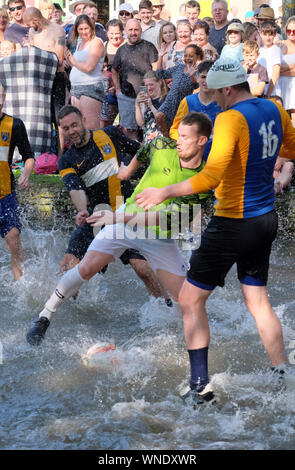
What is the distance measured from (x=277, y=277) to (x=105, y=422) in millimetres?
3811

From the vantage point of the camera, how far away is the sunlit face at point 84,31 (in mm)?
9773

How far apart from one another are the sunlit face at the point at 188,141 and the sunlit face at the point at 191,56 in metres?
3.76

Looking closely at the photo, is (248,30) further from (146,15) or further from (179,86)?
(179,86)

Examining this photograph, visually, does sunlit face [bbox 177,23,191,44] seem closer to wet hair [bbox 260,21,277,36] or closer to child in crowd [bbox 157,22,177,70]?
child in crowd [bbox 157,22,177,70]

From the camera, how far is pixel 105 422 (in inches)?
185

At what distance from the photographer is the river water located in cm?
453

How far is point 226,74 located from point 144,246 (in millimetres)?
1693

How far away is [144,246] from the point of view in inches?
224

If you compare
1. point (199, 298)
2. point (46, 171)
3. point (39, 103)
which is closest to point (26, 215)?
point (46, 171)

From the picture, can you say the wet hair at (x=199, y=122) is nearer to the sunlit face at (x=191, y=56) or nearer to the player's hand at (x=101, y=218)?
the player's hand at (x=101, y=218)

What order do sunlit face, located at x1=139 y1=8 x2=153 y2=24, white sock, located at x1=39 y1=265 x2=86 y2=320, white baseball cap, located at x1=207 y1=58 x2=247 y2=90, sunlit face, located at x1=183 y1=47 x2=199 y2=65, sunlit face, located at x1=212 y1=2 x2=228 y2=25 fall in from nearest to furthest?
white baseball cap, located at x1=207 y1=58 x2=247 y2=90 < white sock, located at x1=39 y1=265 x2=86 y2=320 < sunlit face, located at x1=183 y1=47 x2=199 y2=65 < sunlit face, located at x1=212 y1=2 x2=228 y2=25 < sunlit face, located at x1=139 y1=8 x2=153 y2=24

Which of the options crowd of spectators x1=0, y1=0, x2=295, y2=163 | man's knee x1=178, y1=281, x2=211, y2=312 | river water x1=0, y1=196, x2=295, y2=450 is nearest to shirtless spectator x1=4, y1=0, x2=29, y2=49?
crowd of spectators x1=0, y1=0, x2=295, y2=163

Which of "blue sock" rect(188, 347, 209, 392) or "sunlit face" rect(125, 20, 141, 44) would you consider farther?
"sunlit face" rect(125, 20, 141, 44)
